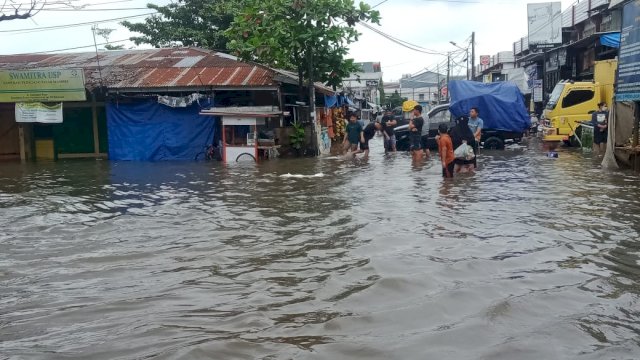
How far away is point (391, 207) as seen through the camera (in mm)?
9562

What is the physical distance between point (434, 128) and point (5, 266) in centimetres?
1701

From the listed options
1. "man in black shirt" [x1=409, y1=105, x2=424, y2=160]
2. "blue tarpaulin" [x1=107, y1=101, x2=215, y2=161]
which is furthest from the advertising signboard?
"blue tarpaulin" [x1=107, y1=101, x2=215, y2=161]

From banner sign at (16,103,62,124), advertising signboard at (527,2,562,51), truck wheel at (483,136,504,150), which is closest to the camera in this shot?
banner sign at (16,103,62,124)

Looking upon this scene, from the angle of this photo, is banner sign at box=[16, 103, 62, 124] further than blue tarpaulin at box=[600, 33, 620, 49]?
No

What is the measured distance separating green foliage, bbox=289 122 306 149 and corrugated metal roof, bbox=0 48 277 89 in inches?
76.5

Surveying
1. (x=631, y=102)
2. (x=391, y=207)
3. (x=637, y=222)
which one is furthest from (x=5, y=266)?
(x=631, y=102)

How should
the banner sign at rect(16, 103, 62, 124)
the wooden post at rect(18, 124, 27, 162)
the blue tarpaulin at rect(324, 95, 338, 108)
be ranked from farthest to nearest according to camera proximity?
the blue tarpaulin at rect(324, 95, 338, 108) < the wooden post at rect(18, 124, 27, 162) < the banner sign at rect(16, 103, 62, 124)

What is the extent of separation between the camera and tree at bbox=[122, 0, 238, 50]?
29.1 metres

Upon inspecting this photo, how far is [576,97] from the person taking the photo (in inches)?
813

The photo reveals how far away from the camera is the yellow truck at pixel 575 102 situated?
20.6 meters

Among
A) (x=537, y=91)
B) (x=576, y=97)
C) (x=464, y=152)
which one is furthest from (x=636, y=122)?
(x=537, y=91)

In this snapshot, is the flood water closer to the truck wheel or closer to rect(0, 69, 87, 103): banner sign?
the truck wheel

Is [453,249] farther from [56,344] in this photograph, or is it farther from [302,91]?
[302,91]

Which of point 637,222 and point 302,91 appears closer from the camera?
point 637,222
